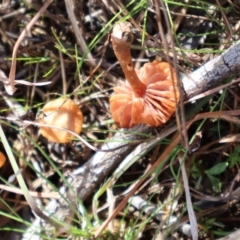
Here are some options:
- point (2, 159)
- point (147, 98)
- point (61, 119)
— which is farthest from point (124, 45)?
point (2, 159)

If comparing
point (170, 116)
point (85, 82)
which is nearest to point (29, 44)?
point (85, 82)

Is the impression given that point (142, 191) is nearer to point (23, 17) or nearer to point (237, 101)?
point (237, 101)

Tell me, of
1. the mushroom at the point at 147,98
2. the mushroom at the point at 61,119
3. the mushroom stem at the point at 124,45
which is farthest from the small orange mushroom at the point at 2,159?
the mushroom stem at the point at 124,45

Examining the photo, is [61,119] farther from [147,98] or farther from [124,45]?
[124,45]

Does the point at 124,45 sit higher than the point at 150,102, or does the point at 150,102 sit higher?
the point at 124,45

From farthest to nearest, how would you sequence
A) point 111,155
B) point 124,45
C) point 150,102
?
point 111,155
point 150,102
point 124,45

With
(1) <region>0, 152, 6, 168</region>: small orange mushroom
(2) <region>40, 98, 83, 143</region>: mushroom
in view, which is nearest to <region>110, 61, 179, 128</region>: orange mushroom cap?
(2) <region>40, 98, 83, 143</region>: mushroom
